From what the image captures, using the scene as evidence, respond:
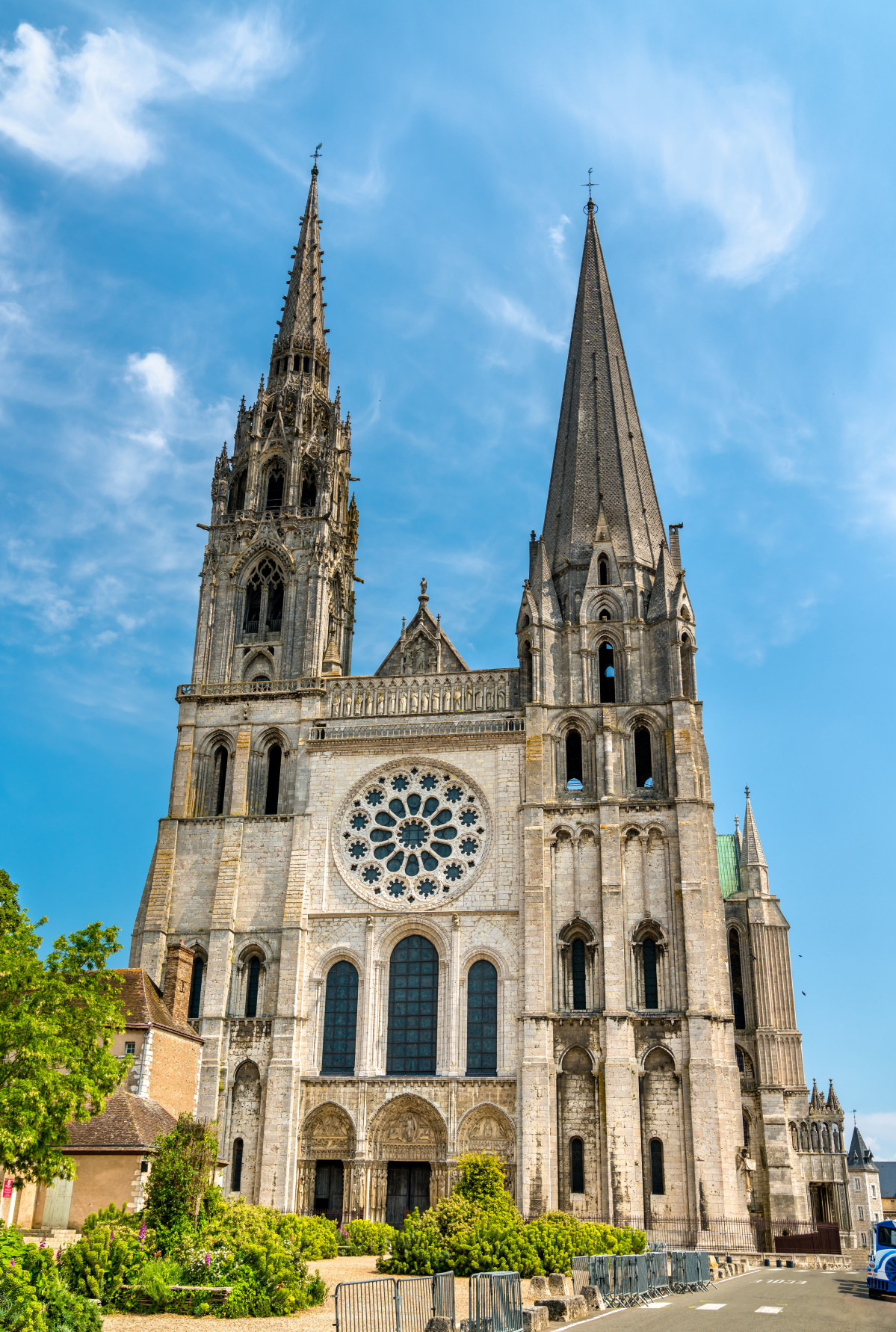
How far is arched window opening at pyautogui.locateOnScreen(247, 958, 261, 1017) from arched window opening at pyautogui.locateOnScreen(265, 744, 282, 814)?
5.27m

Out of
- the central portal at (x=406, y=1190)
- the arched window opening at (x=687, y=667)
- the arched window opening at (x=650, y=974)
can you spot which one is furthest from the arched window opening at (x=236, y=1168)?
the arched window opening at (x=687, y=667)

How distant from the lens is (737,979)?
47625mm

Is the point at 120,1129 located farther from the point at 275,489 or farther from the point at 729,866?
the point at 729,866

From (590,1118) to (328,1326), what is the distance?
19.5 metres

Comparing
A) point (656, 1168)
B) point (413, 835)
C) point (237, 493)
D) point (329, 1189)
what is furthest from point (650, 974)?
point (237, 493)

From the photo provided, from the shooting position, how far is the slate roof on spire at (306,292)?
166 ft

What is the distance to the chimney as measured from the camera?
35.7 metres

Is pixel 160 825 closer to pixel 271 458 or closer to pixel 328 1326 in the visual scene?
pixel 271 458

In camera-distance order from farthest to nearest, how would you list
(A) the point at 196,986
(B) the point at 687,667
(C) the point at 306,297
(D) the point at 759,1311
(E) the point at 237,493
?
(C) the point at 306,297 → (E) the point at 237,493 → (B) the point at 687,667 → (A) the point at 196,986 → (D) the point at 759,1311

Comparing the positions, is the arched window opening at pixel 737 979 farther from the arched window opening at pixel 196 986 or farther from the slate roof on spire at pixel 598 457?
the arched window opening at pixel 196 986

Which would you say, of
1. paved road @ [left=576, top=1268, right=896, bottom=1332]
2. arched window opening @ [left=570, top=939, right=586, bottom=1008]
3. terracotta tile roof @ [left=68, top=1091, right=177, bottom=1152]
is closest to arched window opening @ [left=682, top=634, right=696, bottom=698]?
arched window opening @ [left=570, top=939, right=586, bottom=1008]

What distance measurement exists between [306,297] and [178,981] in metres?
30.3

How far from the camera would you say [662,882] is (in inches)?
1431

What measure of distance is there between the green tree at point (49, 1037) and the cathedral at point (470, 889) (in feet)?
47.6
